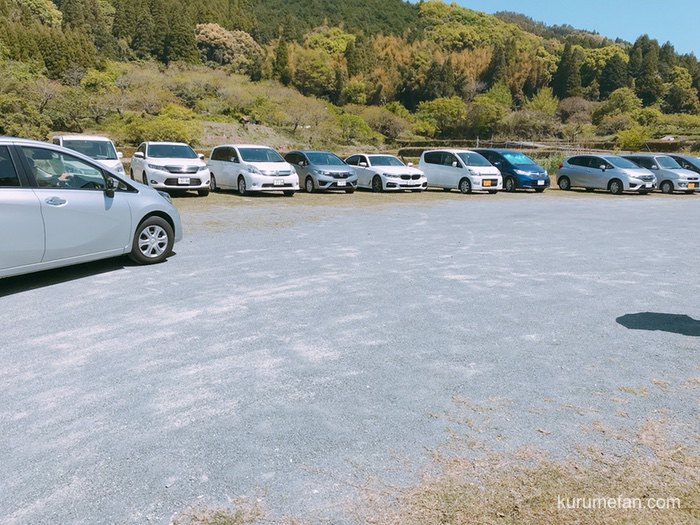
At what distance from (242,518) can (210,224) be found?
9.38m

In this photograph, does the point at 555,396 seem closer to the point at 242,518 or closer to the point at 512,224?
the point at 242,518

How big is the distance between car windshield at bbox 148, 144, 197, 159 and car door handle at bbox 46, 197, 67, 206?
10940 millimetres

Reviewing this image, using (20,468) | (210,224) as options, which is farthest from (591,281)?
(210,224)

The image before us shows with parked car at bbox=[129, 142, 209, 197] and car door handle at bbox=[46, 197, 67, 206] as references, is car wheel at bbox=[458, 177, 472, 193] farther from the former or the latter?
car door handle at bbox=[46, 197, 67, 206]

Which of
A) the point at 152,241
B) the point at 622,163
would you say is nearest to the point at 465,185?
the point at 622,163

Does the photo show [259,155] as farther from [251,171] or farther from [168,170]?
[168,170]

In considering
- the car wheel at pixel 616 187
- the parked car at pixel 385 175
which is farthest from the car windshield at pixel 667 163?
the parked car at pixel 385 175

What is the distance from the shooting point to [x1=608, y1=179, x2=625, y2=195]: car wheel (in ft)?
70.1

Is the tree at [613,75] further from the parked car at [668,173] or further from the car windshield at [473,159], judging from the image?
the car windshield at [473,159]

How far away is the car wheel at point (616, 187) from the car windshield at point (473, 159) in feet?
16.2

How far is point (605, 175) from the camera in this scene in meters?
21.8

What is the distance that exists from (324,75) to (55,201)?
334ft

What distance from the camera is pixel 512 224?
39.7ft
